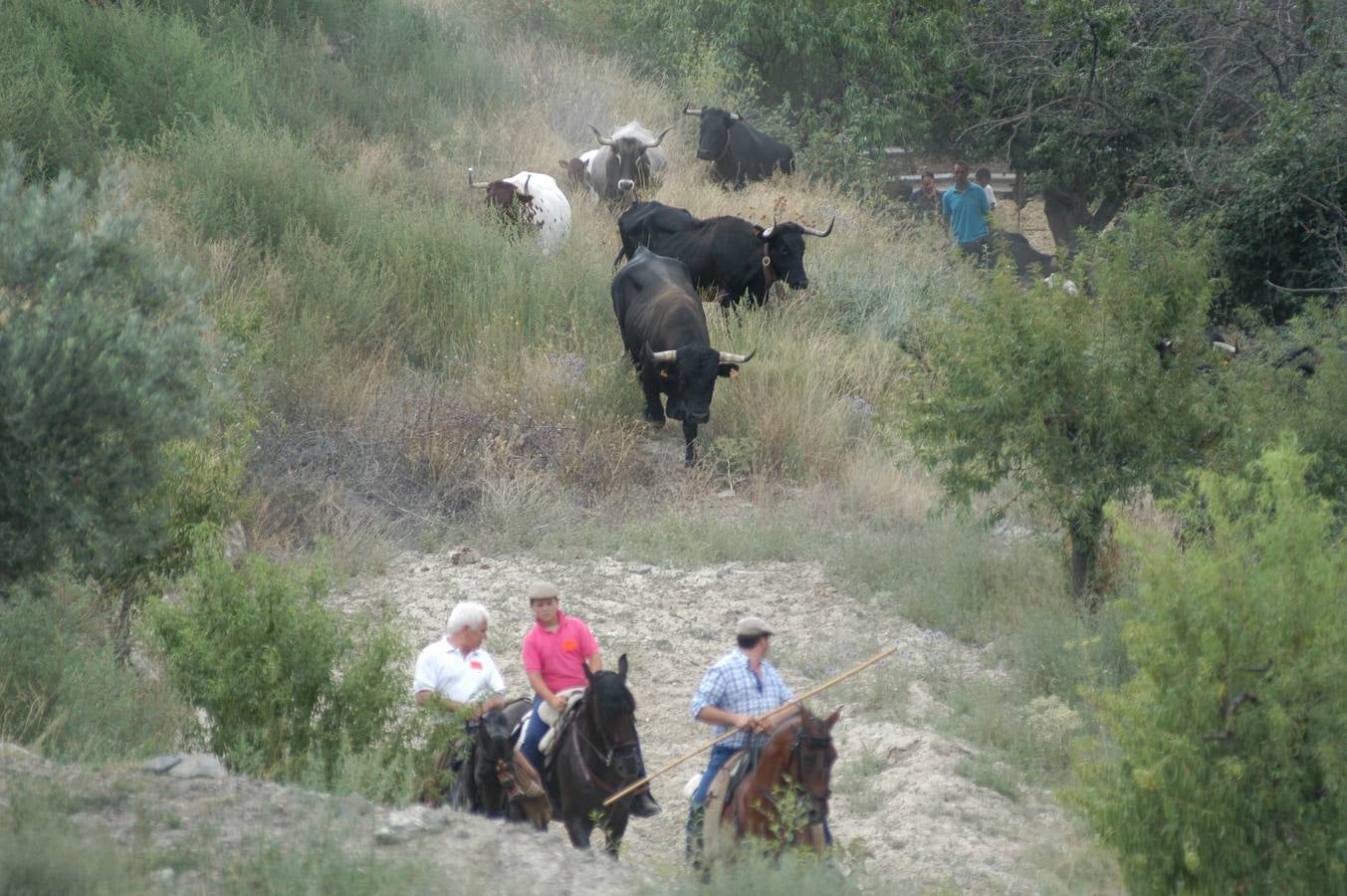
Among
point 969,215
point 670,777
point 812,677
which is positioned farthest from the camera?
point 969,215

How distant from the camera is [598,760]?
7.42 m

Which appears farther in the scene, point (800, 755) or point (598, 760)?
point (598, 760)

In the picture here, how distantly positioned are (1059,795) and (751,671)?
1.64 m

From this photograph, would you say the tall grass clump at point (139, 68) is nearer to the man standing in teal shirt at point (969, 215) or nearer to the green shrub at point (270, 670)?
the man standing in teal shirt at point (969, 215)

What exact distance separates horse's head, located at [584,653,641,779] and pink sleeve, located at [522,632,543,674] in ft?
2.04

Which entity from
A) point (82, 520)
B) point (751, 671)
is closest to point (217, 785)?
point (82, 520)

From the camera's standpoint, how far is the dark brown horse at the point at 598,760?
286 inches

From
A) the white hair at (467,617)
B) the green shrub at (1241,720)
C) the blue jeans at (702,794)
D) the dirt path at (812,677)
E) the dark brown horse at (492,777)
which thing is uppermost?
the green shrub at (1241,720)

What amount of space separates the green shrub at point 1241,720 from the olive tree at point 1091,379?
4.53m

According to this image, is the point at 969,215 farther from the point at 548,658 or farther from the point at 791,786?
the point at 791,786

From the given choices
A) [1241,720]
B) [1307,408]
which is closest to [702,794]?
[1241,720]

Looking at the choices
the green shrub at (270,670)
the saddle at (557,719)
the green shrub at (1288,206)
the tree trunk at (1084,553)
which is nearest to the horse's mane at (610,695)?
the saddle at (557,719)

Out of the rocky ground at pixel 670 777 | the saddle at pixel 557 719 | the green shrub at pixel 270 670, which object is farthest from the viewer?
the green shrub at pixel 270 670

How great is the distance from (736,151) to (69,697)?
17.6m
